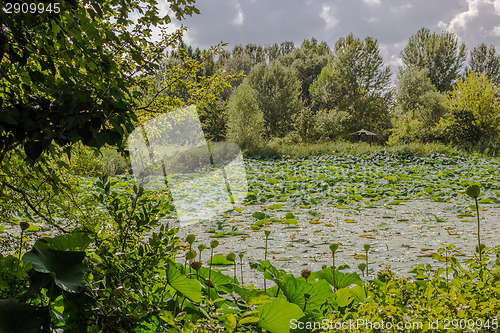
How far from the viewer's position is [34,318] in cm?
77

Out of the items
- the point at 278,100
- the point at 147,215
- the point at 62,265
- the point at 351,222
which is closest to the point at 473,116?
the point at 278,100

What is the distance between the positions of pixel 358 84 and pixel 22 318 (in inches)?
870

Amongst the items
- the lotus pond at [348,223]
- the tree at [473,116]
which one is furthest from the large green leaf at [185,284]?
A: the tree at [473,116]

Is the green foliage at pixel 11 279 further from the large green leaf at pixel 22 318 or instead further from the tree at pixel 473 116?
the tree at pixel 473 116

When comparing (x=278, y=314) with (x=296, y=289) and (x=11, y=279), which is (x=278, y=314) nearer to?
(x=296, y=289)

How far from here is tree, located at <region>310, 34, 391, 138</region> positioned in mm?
20469

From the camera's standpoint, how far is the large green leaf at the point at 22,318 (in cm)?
76

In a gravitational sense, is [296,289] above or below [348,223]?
above

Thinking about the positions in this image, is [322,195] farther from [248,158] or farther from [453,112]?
[453,112]

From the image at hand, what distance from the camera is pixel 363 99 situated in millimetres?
20609

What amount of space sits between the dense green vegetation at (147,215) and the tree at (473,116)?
3903mm

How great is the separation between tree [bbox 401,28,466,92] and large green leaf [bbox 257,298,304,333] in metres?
27.5

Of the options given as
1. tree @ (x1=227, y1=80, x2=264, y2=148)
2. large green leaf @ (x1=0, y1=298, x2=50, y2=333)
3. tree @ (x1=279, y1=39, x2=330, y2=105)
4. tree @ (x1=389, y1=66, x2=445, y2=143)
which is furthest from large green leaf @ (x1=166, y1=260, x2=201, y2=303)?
tree @ (x1=279, y1=39, x2=330, y2=105)

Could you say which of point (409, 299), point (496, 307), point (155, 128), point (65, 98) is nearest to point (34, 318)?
point (65, 98)
